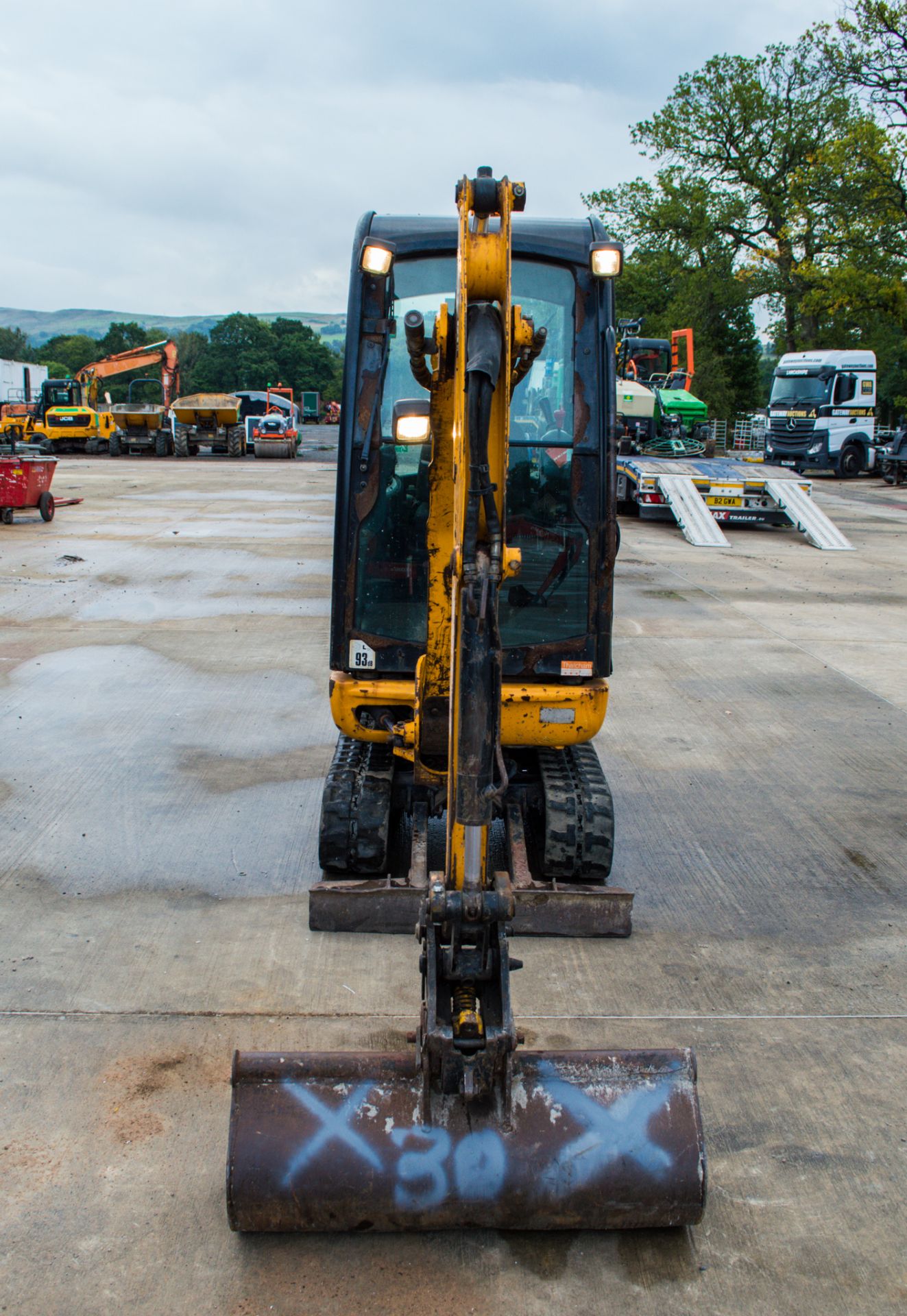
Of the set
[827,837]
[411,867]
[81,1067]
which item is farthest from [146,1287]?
[827,837]

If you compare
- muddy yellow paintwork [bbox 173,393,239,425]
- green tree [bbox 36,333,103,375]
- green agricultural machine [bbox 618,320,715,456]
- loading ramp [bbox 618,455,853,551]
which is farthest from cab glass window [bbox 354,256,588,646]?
green tree [bbox 36,333,103,375]

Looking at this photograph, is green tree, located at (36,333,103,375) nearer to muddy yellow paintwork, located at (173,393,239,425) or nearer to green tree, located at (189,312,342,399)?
green tree, located at (189,312,342,399)

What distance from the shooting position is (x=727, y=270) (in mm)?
47156

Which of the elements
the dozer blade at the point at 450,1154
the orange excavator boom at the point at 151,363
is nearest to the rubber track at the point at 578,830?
the dozer blade at the point at 450,1154

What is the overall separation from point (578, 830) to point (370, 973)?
1047mm

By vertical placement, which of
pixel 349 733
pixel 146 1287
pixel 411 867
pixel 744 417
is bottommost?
pixel 146 1287

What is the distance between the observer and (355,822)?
477cm

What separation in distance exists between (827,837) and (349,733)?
268cm

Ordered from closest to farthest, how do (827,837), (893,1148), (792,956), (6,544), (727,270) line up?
(893,1148), (792,956), (827,837), (6,544), (727,270)

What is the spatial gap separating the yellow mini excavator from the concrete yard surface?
0.17 meters

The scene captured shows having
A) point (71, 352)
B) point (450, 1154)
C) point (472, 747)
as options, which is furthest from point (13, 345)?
point (450, 1154)

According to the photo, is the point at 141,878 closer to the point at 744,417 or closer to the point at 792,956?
the point at 792,956

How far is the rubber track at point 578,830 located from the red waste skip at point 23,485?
14481mm

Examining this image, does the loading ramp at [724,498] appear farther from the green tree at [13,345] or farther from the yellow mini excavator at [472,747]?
the green tree at [13,345]
